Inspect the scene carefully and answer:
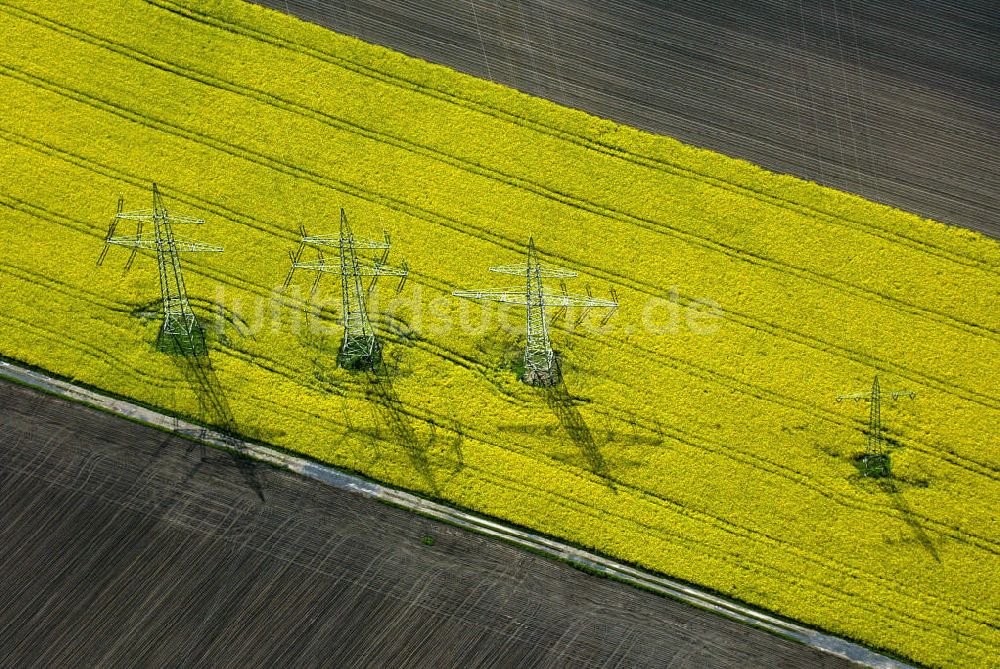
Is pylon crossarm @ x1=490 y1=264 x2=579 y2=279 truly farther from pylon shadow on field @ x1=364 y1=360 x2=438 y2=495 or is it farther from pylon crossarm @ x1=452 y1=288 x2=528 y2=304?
pylon shadow on field @ x1=364 y1=360 x2=438 y2=495

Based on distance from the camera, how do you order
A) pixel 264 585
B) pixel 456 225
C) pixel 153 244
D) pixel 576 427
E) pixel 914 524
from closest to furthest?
pixel 264 585
pixel 914 524
pixel 153 244
pixel 576 427
pixel 456 225

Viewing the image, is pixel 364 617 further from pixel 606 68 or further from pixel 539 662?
pixel 606 68

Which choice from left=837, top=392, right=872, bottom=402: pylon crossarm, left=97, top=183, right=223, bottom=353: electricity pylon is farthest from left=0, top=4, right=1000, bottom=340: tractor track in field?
left=97, top=183, right=223, bottom=353: electricity pylon

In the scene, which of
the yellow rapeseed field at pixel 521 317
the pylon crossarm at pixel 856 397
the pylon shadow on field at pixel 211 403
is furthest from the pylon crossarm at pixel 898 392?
the pylon shadow on field at pixel 211 403

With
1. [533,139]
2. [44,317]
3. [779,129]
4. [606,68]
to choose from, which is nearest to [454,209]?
[533,139]

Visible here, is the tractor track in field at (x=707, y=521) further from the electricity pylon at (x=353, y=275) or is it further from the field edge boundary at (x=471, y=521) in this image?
the electricity pylon at (x=353, y=275)

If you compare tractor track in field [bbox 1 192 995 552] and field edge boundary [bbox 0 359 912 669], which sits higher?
tractor track in field [bbox 1 192 995 552]

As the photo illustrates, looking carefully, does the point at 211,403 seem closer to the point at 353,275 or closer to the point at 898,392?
the point at 353,275

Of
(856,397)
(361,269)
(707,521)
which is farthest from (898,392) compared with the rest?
(361,269)
